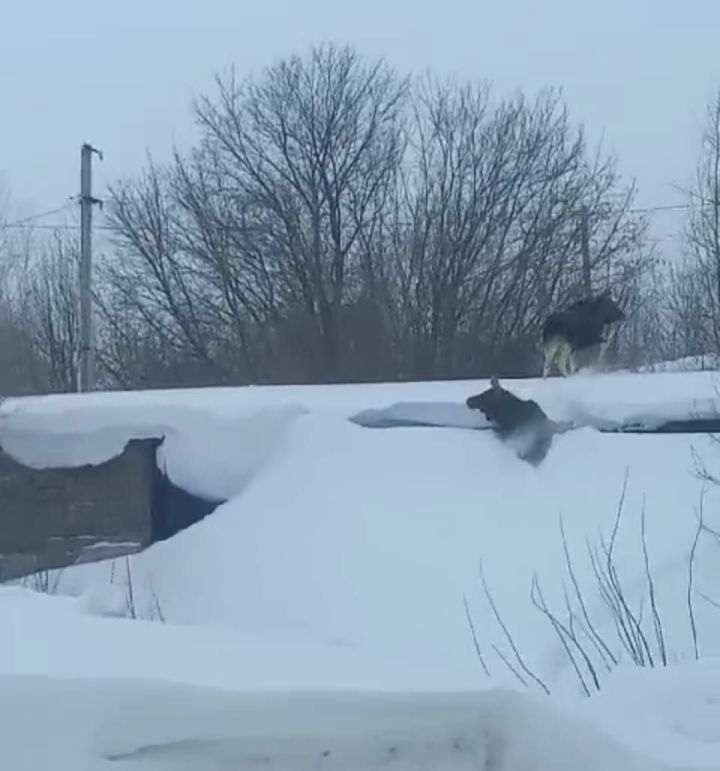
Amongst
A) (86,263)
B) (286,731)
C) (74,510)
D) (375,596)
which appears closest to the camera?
(286,731)

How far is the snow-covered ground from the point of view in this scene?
7.52ft

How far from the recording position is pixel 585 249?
2400 cm

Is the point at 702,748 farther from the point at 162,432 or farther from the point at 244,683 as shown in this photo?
the point at 162,432

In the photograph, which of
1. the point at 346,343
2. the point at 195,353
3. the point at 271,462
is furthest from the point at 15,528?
the point at 195,353

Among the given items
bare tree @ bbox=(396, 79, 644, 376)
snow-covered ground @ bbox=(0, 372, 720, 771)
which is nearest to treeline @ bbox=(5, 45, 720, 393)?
bare tree @ bbox=(396, 79, 644, 376)

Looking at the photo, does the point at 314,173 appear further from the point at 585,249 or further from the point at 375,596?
the point at 375,596

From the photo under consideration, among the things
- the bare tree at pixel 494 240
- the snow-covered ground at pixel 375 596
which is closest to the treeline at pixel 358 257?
the bare tree at pixel 494 240

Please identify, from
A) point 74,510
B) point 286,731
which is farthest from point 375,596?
point 286,731

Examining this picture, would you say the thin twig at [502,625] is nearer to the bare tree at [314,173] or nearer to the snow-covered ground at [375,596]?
the snow-covered ground at [375,596]

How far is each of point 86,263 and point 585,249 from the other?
9.51m

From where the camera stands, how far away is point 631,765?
2305 mm

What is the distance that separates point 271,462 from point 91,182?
14760 millimetres

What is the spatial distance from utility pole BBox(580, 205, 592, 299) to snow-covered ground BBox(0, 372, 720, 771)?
39.7ft

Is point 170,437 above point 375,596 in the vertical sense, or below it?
above
